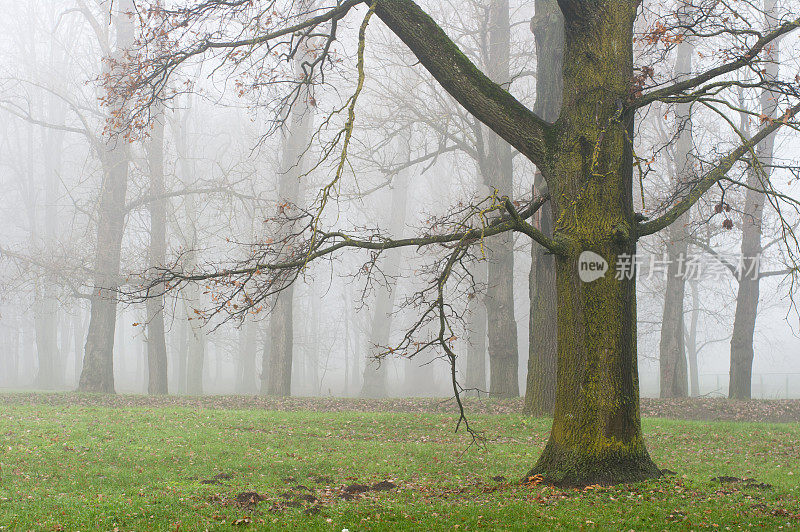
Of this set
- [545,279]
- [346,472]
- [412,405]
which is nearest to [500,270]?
[545,279]

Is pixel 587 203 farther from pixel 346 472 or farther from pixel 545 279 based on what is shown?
pixel 545 279

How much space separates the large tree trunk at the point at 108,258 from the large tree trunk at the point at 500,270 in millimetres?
11061

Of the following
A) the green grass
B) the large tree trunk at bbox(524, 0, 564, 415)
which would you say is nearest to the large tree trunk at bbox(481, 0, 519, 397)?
the large tree trunk at bbox(524, 0, 564, 415)

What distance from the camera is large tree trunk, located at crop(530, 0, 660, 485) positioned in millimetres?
7531

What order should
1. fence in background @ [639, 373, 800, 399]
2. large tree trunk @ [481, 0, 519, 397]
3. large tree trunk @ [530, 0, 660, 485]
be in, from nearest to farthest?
large tree trunk @ [530, 0, 660, 485] < large tree trunk @ [481, 0, 519, 397] < fence in background @ [639, 373, 800, 399]

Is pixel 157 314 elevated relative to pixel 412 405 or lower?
elevated

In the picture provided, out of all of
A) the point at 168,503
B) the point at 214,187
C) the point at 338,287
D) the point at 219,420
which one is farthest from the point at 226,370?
the point at 168,503

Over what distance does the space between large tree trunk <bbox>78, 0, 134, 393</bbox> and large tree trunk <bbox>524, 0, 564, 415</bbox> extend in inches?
494

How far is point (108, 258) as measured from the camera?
67.6 ft

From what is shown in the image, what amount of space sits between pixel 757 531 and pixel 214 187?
19.7 m

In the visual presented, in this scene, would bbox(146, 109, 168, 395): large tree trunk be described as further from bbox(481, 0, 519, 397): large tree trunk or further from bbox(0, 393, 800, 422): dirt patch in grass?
bbox(481, 0, 519, 397): large tree trunk

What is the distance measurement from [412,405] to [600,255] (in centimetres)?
998

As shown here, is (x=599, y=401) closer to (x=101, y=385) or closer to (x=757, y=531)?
(x=757, y=531)

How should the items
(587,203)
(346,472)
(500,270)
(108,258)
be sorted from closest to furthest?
(587,203) < (346,472) < (500,270) < (108,258)
